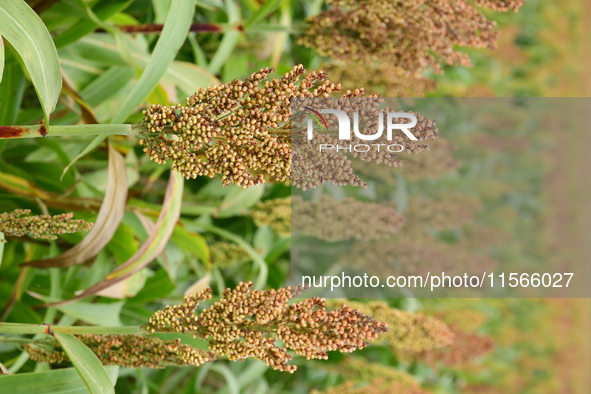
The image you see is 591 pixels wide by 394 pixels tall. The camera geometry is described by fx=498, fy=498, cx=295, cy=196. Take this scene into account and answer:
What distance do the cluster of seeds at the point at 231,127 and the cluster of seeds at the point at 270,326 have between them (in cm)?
18

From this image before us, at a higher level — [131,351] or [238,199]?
[238,199]

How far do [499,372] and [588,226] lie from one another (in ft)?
9.71

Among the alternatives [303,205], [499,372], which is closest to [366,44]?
[303,205]

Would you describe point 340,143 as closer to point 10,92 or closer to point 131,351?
point 131,351

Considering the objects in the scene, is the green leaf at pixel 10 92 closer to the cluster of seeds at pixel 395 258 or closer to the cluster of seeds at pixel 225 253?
the cluster of seeds at pixel 225 253

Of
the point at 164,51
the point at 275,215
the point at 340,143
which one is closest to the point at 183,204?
the point at 275,215

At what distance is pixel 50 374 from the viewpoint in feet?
2.81

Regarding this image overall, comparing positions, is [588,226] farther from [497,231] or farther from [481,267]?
[481,267]

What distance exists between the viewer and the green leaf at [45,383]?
0.83m

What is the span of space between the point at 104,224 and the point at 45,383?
30 cm

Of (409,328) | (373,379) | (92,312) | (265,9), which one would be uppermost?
(265,9)

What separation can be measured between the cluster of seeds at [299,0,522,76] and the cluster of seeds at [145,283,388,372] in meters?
0.64

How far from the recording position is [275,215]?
154 centimetres

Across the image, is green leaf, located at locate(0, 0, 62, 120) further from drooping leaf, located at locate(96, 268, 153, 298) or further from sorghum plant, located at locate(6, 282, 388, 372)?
drooping leaf, located at locate(96, 268, 153, 298)
